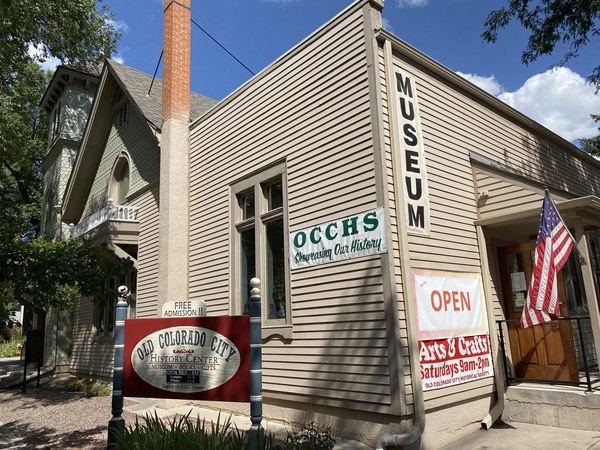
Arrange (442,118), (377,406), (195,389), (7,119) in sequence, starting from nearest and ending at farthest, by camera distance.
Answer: (195,389)
(377,406)
(442,118)
(7,119)

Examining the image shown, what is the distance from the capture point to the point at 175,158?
11.3 m

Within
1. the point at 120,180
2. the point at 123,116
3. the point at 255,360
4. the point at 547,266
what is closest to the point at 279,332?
the point at 255,360

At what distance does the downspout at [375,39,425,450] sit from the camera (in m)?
5.87

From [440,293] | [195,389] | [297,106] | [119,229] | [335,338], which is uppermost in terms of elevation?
[297,106]

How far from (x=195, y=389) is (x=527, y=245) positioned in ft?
20.3

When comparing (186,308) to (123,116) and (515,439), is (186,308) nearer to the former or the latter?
(515,439)

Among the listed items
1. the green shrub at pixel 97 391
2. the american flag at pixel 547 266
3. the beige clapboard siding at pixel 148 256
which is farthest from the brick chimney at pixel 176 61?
the american flag at pixel 547 266

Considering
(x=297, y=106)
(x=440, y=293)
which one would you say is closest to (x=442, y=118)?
(x=297, y=106)

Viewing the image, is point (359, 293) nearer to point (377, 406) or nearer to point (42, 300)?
point (377, 406)

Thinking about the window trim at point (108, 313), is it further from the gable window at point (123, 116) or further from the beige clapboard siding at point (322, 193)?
the gable window at point (123, 116)

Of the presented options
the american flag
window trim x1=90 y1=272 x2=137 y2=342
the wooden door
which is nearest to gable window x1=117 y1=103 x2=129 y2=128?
window trim x1=90 y1=272 x2=137 y2=342

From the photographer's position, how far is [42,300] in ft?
39.8

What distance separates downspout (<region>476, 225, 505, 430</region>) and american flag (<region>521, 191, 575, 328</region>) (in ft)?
3.62

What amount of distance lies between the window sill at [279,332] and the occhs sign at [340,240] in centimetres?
102
